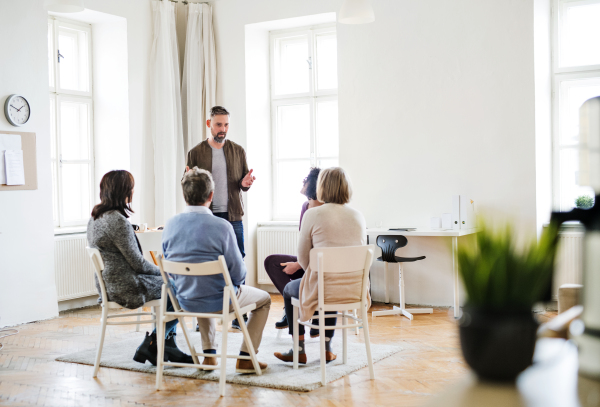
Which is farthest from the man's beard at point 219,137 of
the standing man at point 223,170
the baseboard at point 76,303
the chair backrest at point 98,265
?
the baseboard at point 76,303

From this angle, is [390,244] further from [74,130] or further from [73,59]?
[73,59]

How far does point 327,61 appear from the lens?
23.6 feet

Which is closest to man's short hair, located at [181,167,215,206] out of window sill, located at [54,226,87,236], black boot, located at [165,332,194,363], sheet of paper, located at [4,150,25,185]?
black boot, located at [165,332,194,363]

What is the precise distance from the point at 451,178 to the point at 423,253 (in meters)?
0.81

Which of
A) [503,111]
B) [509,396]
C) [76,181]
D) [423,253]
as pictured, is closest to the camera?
[509,396]

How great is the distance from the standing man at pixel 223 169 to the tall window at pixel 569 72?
3.19 metres

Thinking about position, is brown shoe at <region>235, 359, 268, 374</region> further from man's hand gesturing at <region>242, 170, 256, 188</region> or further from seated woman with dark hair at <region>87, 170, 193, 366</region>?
man's hand gesturing at <region>242, 170, 256, 188</region>

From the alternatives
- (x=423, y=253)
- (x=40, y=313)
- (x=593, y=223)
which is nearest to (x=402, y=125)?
(x=423, y=253)

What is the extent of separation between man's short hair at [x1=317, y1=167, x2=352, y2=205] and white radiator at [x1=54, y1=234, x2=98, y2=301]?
3485mm

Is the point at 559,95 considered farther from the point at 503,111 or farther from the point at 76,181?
the point at 76,181

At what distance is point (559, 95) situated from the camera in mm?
6102

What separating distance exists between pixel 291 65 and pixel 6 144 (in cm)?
338

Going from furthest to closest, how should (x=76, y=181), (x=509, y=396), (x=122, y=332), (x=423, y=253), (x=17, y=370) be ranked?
(x=76, y=181) < (x=423, y=253) < (x=122, y=332) < (x=17, y=370) < (x=509, y=396)

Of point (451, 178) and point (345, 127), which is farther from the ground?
point (345, 127)
